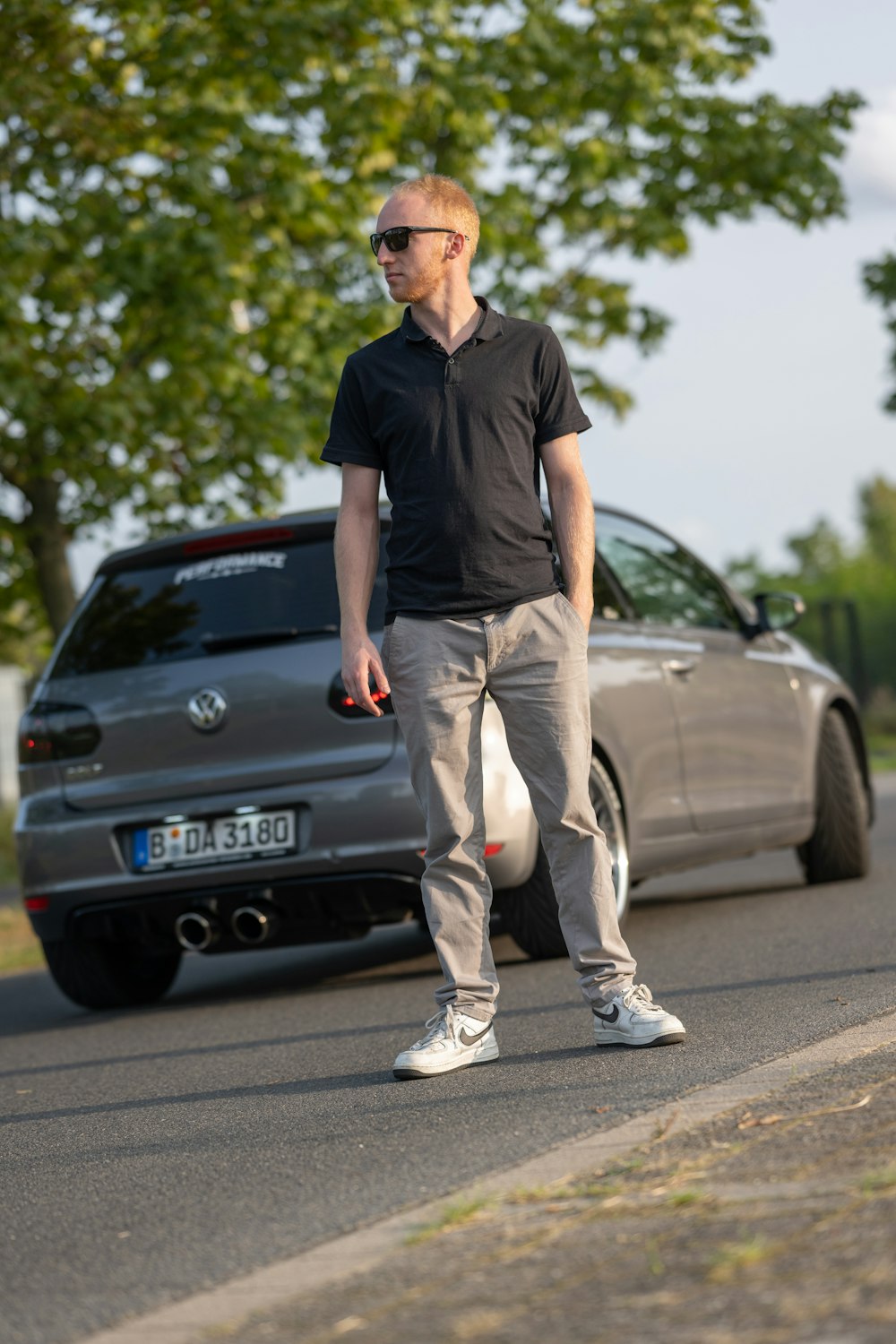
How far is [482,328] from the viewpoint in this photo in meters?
4.88

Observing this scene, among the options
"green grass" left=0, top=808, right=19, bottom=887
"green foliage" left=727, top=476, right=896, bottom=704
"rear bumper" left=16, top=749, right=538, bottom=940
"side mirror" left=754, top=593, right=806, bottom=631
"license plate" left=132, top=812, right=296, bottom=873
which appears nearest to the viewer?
"rear bumper" left=16, top=749, right=538, bottom=940

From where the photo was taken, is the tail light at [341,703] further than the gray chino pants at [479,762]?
Yes

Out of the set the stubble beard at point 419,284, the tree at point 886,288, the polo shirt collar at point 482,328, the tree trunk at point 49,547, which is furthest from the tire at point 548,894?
the tree at point 886,288

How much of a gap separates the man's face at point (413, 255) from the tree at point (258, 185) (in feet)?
23.0

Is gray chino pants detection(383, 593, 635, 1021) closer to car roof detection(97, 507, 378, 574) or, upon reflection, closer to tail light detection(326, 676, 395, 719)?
tail light detection(326, 676, 395, 719)

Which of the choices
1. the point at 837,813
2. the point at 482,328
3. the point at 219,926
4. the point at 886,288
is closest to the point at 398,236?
the point at 482,328

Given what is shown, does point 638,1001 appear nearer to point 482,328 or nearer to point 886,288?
point 482,328

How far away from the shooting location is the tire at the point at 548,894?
6793 millimetres

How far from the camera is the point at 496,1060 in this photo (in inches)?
197

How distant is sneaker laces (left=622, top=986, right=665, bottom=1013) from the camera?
4.88 metres

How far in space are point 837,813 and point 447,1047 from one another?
4.26 m

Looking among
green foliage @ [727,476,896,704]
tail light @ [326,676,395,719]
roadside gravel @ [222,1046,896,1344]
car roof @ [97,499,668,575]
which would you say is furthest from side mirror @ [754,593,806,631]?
green foliage @ [727,476,896,704]

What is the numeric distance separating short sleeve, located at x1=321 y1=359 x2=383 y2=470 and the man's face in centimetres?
24

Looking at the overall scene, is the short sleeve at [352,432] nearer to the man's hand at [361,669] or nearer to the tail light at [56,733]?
the man's hand at [361,669]
